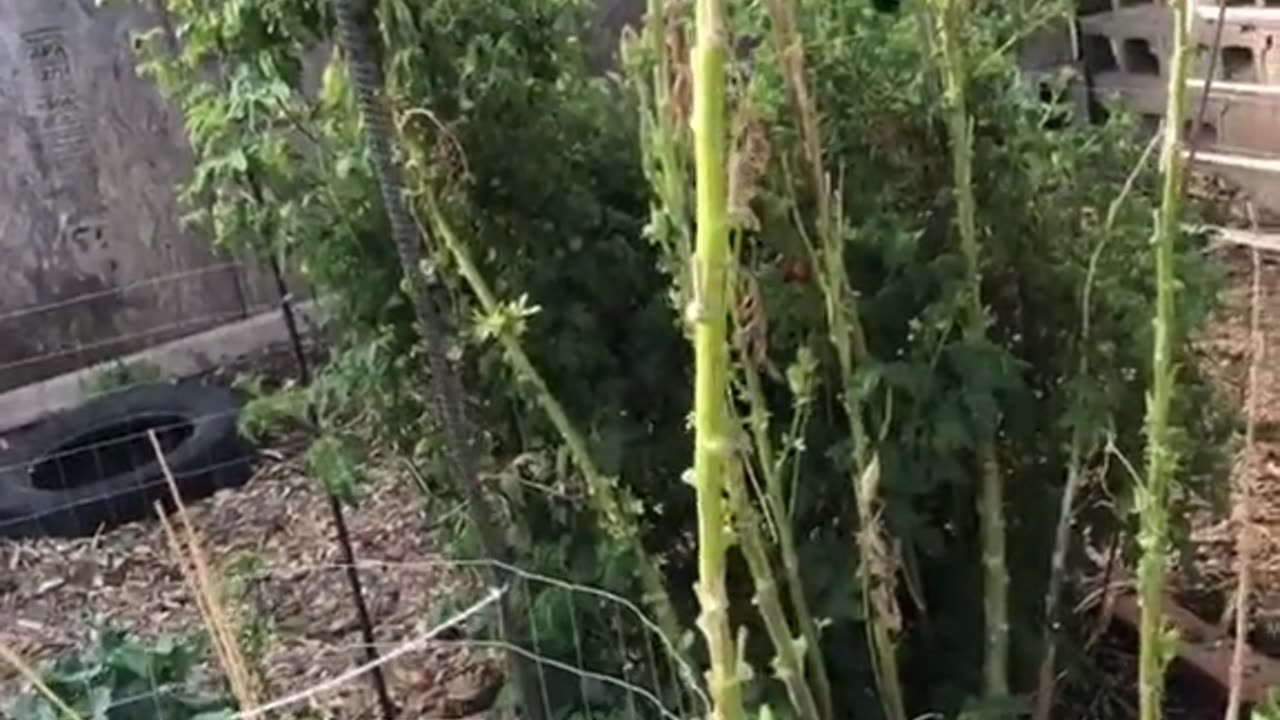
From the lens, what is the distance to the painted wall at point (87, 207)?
5207 mm

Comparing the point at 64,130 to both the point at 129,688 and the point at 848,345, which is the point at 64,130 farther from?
the point at 848,345

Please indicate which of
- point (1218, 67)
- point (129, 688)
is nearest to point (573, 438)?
point (129, 688)

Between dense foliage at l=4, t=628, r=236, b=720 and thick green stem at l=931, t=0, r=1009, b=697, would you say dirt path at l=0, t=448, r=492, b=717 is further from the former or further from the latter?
thick green stem at l=931, t=0, r=1009, b=697

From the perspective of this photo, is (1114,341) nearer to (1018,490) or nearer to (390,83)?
(1018,490)

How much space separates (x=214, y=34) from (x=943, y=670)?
4.33ft

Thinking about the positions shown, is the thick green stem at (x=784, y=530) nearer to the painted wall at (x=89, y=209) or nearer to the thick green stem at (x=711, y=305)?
the thick green stem at (x=711, y=305)

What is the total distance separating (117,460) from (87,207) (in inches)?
A: 34.1

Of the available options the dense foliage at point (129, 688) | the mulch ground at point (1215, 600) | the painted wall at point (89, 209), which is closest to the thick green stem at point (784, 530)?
the mulch ground at point (1215, 600)

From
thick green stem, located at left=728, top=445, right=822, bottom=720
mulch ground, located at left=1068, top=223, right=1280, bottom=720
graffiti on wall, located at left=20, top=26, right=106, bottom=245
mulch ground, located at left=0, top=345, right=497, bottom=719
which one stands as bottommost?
mulch ground, located at left=1068, top=223, right=1280, bottom=720

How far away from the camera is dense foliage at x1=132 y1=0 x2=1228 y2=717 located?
2.64m

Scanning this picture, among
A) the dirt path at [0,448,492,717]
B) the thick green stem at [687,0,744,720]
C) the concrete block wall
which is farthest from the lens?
the concrete block wall

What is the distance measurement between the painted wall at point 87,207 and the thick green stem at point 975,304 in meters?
2.98

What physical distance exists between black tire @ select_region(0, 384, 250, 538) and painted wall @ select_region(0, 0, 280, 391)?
413 millimetres

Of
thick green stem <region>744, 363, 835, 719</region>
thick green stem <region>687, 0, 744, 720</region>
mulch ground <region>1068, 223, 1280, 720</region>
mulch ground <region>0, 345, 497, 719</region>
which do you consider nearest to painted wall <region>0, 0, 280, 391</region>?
mulch ground <region>0, 345, 497, 719</region>
